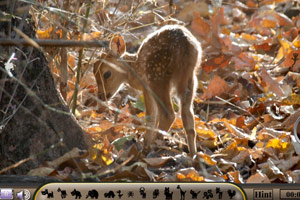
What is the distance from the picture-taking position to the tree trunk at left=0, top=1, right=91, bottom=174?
3307 mm

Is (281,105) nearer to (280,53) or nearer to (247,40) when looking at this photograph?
(280,53)

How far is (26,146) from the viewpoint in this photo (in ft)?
11.1

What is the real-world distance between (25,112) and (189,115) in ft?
4.33

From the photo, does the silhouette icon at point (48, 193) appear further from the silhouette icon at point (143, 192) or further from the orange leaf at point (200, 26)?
the orange leaf at point (200, 26)

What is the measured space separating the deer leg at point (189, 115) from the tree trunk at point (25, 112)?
94 centimetres

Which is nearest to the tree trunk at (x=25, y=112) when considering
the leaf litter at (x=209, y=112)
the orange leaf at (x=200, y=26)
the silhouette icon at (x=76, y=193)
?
the leaf litter at (x=209, y=112)

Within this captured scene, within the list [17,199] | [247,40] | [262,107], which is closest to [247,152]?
[262,107]

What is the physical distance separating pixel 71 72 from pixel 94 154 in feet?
5.49

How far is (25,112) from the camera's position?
3.41 meters

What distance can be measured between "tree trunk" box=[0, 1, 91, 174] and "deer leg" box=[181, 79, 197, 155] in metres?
0.94

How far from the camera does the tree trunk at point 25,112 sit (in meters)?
3.31

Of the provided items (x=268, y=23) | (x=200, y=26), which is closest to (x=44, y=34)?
(x=200, y=26)

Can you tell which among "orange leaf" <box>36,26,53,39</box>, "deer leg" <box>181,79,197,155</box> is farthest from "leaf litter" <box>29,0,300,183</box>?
"deer leg" <box>181,79,197,155</box>

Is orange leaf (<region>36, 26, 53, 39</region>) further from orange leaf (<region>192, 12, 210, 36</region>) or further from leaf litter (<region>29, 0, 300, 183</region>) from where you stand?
orange leaf (<region>192, 12, 210, 36</region>)
